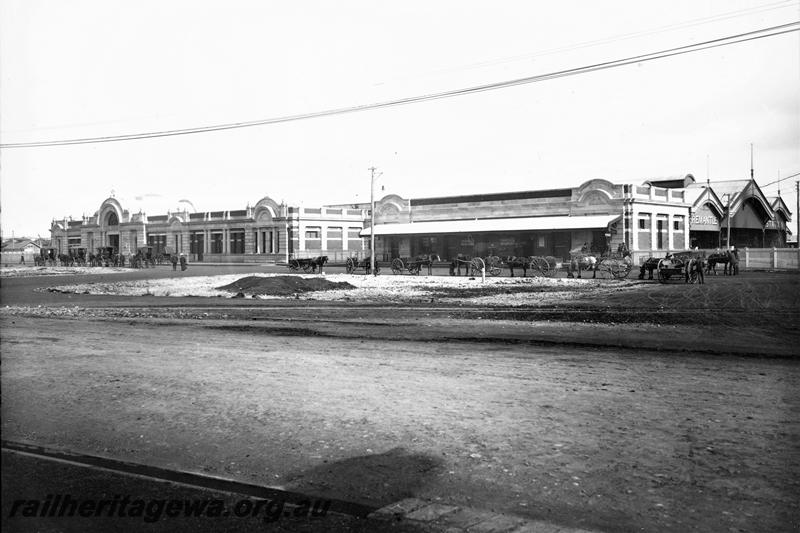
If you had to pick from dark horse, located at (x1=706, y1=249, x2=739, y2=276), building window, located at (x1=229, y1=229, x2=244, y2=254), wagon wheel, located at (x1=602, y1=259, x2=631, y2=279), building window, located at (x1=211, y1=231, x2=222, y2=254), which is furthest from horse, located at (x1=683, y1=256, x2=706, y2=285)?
building window, located at (x1=211, y1=231, x2=222, y2=254)

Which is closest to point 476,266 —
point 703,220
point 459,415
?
point 459,415

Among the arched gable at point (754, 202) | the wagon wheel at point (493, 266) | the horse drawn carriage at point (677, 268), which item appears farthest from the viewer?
the arched gable at point (754, 202)

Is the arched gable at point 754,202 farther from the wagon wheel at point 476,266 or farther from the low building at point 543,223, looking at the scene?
the wagon wheel at point 476,266

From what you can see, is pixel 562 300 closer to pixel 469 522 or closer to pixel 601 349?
pixel 601 349

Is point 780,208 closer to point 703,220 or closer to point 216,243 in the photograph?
point 703,220

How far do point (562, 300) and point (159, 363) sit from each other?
15038mm

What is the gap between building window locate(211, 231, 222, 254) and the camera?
8000 centimetres

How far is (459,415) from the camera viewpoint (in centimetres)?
699

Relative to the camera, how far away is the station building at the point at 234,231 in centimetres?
7331

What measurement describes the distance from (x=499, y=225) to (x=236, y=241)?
116 ft

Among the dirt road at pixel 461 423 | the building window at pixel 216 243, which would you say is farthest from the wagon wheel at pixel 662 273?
the building window at pixel 216 243

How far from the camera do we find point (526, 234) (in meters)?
56.5

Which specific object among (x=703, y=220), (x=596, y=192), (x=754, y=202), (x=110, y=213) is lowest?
(x=703, y=220)

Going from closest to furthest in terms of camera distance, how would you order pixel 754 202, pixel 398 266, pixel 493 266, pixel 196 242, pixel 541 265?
pixel 541 265
pixel 493 266
pixel 398 266
pixel 754 202
pixel 196 242
